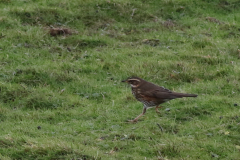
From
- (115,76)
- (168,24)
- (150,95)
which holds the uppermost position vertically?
(150,95)

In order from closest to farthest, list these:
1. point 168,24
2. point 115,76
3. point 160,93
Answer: point 160,93, point 115,76, point 168,24

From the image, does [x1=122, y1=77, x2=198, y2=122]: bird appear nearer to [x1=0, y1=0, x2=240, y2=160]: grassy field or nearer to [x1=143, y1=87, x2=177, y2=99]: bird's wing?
[x1=143, y1=87, x2=177, y2=99]: bird's wing

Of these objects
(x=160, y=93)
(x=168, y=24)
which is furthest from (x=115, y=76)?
(x=168, y=24)

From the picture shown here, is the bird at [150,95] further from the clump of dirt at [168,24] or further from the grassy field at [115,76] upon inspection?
the clump of dirt at [168,24]

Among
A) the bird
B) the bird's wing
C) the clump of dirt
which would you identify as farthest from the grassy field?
the bird's wing

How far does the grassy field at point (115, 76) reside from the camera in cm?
741

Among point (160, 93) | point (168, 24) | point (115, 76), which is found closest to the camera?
point (160, 93)

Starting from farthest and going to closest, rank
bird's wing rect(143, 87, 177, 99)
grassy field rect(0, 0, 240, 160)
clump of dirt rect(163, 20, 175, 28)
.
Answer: clump of dirt rect(163, 20, 175, 28) < bird's wing rect(143, 87, 177, 99) < grassy field rect(0, 0, 240, 160)

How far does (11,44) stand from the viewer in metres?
12.6

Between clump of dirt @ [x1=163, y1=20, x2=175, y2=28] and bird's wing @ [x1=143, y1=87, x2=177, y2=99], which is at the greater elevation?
bird's wing @ [x1=143, y1=87, x2=177, y2=99]

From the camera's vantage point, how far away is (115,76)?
1141 centimetres

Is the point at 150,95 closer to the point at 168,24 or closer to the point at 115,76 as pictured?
the point at 115,76

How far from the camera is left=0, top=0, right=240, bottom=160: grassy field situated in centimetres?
741

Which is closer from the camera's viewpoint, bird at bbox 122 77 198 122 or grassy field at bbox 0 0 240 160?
grassy field at bbox 0 0 240 160
